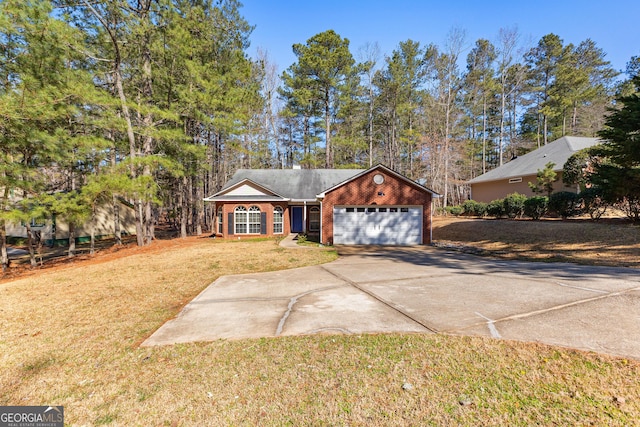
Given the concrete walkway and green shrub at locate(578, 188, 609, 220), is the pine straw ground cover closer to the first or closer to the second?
the concrete walkway

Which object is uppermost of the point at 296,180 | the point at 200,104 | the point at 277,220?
the point at 200,104

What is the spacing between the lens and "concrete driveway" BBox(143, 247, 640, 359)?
398 centimetres

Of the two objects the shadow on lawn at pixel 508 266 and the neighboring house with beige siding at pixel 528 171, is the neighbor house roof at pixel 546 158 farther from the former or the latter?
the shadow on lawn at pixel 508 266

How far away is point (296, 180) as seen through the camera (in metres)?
22.1

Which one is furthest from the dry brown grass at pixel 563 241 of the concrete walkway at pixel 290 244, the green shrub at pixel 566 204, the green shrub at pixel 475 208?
the concrete walkway at pixel 290 244

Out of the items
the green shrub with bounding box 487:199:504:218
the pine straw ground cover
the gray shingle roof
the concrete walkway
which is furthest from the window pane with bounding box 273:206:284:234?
the green shrub with bounding box 487:199:504:218

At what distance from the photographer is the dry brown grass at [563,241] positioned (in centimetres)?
941

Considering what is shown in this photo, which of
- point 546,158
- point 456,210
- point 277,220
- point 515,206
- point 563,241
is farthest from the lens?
point 456,210

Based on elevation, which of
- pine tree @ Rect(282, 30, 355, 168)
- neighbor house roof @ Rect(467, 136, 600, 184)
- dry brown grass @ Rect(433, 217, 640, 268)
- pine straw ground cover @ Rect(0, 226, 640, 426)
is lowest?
pine straw ground cover @ Rect(0, 226, 640, 426)

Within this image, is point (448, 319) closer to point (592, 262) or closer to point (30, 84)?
point (592, 262)

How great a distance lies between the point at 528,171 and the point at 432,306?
863 inches

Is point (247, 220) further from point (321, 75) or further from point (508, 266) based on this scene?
point (321, 75)

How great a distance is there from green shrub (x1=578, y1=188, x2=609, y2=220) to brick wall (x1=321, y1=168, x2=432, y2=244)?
7779 millimetres

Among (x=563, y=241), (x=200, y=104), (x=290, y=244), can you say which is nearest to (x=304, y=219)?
(x=290, y=244)
